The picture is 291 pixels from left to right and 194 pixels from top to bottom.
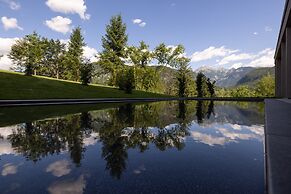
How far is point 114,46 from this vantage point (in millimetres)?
48344

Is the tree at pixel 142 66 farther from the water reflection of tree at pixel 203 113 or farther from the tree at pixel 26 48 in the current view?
the water reflection of tree at pixel 203 113

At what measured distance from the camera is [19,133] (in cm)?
579

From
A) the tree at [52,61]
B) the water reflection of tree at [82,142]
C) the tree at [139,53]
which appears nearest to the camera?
the water reflection of tree at [82,142]

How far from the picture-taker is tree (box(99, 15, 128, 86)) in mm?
47425

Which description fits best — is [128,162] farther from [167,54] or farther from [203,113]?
[167,54]

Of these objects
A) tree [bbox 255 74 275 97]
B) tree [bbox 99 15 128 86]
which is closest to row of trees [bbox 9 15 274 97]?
tree [bbox 99 15 128 86]

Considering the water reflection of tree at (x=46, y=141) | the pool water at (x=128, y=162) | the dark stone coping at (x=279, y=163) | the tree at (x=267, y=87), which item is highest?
the tree at (x=267, y=87)

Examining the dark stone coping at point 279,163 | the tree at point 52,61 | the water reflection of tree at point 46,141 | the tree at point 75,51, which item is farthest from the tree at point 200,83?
the dark stone coping at point 279,163

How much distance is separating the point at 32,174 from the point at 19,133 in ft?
10.6

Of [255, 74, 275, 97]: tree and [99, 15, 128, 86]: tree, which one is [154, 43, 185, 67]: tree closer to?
[99, 15, 128, 86]: tree

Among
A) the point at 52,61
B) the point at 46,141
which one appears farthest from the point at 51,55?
the point at 46,141

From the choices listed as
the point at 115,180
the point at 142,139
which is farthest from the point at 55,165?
the point at 142,139

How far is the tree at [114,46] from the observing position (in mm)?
47425

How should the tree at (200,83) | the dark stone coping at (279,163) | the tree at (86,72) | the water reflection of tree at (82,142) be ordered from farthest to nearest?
the tree at (200,83) < the tree at (86,72) < the water reflection of tree at (82,142) < the dark stone coping at (279,163)
